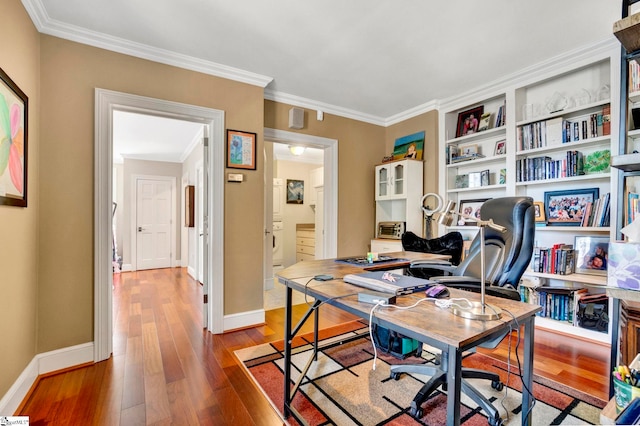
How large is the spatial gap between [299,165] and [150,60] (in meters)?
4.31

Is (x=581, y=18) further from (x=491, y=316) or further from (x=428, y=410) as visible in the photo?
(x=428, y=410)

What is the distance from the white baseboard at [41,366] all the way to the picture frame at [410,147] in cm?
377

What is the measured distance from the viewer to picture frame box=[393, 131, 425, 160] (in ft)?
12.7

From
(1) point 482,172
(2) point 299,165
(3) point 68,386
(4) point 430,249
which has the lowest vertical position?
(3) point 68,386

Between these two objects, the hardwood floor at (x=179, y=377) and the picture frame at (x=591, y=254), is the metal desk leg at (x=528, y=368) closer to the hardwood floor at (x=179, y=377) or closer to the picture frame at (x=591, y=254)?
the hardwood floor at (x=179, y=377)

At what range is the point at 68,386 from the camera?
1912 mm

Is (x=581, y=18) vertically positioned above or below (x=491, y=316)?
above

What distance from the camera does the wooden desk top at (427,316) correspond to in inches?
36.0

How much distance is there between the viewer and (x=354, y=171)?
4102 millimetres

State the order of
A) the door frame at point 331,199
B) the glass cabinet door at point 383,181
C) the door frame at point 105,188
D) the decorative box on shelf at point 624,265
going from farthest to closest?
1. the glass cabinet door at point 383,181
2. the door frame at point 331,199
3. the door frame at point 105,188
4. the decorative box on shelf at point 624,265

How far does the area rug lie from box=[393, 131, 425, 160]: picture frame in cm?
248

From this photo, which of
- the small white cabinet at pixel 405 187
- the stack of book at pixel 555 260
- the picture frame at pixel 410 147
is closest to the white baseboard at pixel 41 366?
the small white cabinet at pixel 405 187

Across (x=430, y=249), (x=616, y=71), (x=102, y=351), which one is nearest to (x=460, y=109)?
(x=616, y=71)

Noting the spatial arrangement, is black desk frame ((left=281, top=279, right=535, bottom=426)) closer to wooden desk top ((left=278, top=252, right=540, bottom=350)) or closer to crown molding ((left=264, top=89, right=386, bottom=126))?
wooden desk top ((left=278, top=252, right=540, bottom=350))
